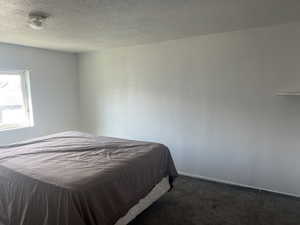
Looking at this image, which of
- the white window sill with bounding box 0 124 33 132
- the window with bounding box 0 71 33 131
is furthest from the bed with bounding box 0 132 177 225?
the window with bounding box 0 71 33 131

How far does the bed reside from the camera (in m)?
1.57

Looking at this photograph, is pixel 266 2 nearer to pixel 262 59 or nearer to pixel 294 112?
pixel 262 59

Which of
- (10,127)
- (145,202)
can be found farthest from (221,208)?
(10,127)

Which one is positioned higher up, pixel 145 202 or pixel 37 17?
pixel 37 17

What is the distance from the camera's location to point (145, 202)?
7.47ft

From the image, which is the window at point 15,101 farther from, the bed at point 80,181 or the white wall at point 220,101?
the white wall at point 220,101

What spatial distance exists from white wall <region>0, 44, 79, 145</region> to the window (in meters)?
0.12

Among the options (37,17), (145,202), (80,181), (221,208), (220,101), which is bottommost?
(221,208)

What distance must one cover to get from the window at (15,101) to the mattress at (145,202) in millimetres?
2816

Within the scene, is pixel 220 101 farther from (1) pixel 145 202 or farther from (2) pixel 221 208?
(1) pixel 145 202

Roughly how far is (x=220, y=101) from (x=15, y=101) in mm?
3512

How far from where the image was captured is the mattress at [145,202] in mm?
1993

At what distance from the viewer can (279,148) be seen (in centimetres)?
277

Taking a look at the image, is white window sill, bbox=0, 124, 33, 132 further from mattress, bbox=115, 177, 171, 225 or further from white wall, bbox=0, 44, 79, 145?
mattress, bbox=115, 177, 171, 225
